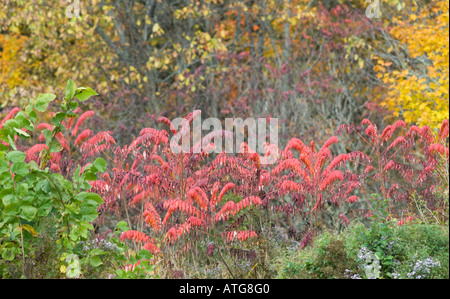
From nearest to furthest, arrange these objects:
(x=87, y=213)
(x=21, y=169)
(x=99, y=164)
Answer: (x=21, y=169)
(x=99, y=164)
(x=87, y=213)

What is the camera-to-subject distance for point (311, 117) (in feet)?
35.2

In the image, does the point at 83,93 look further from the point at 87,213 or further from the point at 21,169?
the point at 87,213

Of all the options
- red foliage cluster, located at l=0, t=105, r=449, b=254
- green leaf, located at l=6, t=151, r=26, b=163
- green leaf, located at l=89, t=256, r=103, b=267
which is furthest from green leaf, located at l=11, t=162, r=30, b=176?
red foliage cluster, located at l=0, t=105, r=449, b=254

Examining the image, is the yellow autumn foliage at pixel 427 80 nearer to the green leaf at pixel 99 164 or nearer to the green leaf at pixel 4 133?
the green leaf at pixel 99 164

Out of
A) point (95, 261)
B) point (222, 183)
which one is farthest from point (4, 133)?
point (222, 183)

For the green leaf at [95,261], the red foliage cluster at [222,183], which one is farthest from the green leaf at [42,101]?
the green leaf at [95,261]

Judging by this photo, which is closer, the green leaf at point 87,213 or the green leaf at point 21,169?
the green leaf at point 21,169

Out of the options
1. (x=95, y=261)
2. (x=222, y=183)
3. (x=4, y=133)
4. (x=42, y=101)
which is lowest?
(x=95, y=261)

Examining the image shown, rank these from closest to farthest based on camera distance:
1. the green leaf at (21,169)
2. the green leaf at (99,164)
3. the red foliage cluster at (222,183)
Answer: the green leaf at (21,169) → the green leaf at (99,164) → the red foliage cluster at (222,183)

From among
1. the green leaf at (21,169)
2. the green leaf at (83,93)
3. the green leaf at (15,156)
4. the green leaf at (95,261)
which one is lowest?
the green leaf at (95,261)

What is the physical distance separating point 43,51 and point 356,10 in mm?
6486

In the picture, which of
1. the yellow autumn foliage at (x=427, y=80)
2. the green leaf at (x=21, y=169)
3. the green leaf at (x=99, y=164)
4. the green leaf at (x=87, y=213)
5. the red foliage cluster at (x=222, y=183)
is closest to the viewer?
the green leaf at (x=21, y=169)
